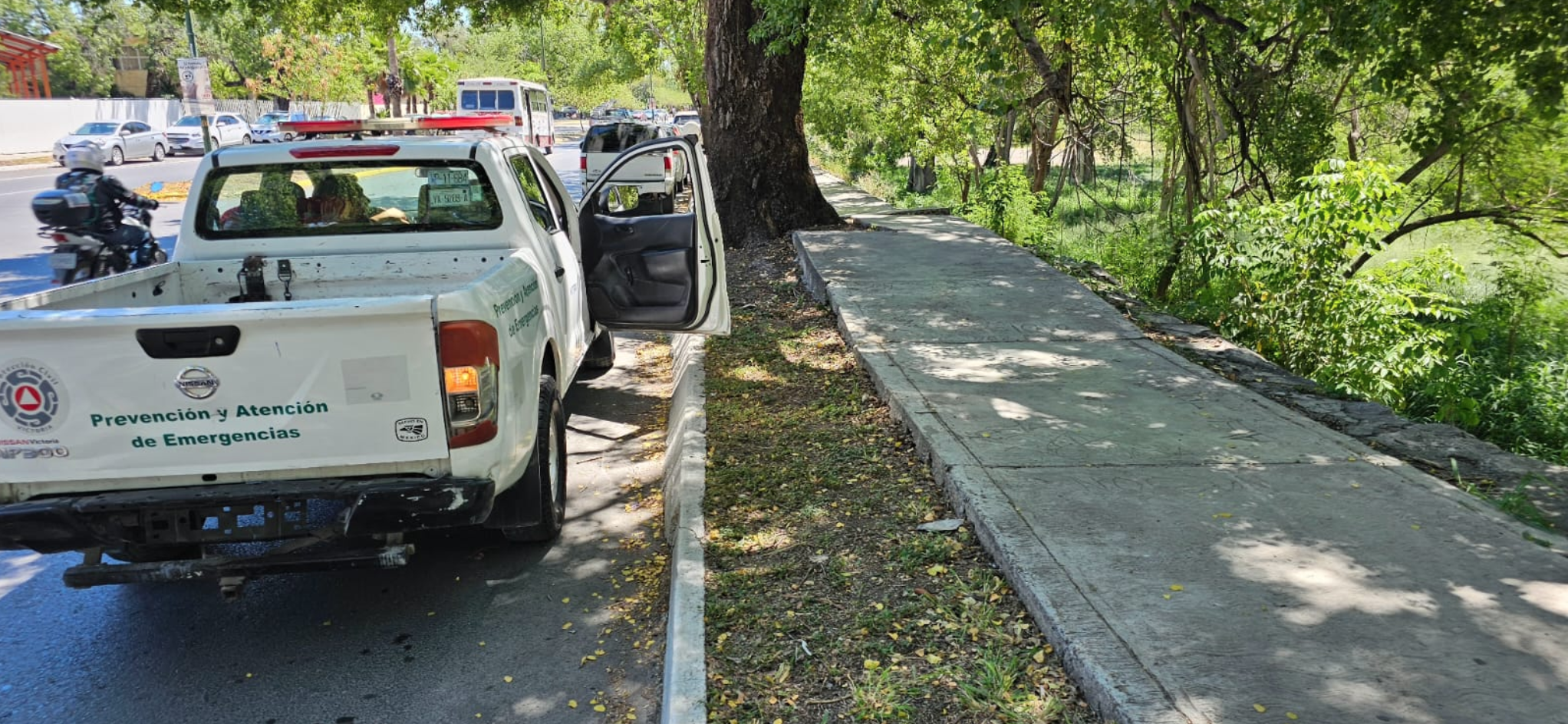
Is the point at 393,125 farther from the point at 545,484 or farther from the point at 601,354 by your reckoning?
the point at 545,484

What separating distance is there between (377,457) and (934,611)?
2073 millimetres

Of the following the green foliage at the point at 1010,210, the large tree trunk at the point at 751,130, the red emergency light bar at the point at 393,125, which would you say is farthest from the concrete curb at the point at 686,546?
the green foliage at the point at 1010,210

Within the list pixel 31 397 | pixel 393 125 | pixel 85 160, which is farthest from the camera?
pixel 85 160

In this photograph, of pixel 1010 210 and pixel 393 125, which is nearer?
pixel 393 125

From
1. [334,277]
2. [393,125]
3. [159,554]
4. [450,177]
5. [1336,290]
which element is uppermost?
[393,125]

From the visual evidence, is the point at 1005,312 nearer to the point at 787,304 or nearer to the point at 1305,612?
the point at 787,304

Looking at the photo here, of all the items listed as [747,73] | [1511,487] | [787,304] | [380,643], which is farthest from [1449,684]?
[747,73]

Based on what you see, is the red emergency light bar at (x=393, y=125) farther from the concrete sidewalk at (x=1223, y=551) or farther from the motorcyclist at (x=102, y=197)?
the motorcyclist at (x=102, y=197)

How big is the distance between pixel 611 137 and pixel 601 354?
43.1ft

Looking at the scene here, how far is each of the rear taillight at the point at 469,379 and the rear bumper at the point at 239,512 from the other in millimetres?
184

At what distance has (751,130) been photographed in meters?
12.1

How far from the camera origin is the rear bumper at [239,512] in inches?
139

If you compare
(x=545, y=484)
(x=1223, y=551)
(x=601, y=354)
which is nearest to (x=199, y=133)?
(x=601, y=354)

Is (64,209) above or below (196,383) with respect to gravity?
above
